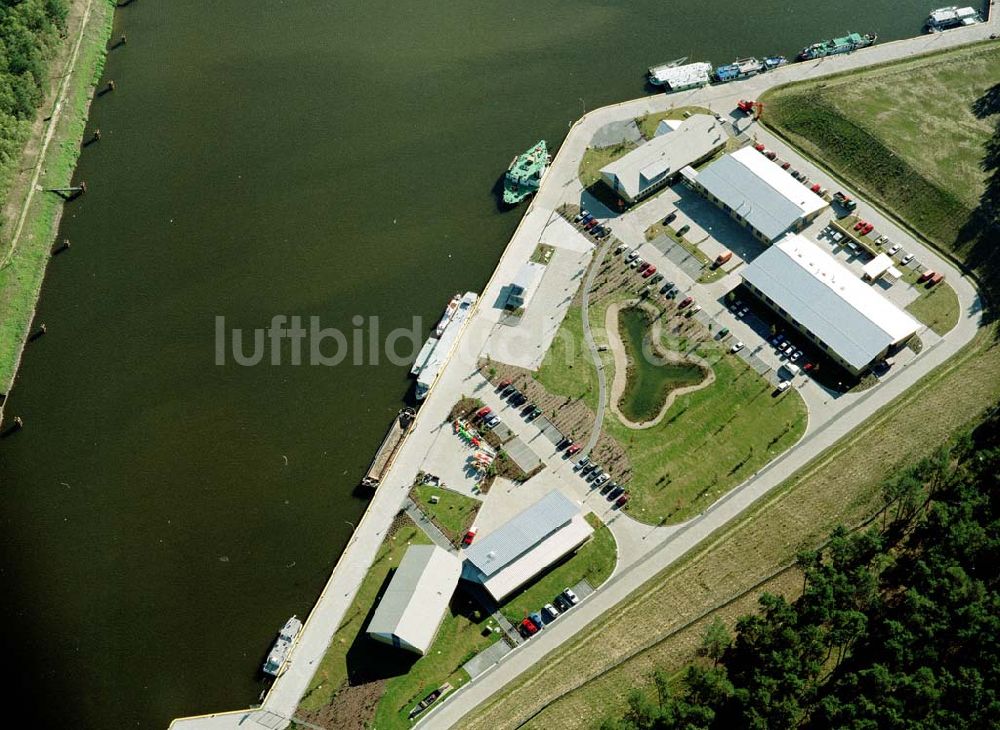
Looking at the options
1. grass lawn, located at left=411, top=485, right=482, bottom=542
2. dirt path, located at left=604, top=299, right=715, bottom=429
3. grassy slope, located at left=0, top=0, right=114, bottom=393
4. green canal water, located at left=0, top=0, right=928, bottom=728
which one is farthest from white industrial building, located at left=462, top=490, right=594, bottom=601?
grassy slope, located at left=0, top=0, right=114, bottom=393

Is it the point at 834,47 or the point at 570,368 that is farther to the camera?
the point at 834,47

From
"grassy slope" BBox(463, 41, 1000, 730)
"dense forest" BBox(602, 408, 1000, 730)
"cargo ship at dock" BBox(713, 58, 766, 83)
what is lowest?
"dense forest" BBox(602, 408, 1000, 730)

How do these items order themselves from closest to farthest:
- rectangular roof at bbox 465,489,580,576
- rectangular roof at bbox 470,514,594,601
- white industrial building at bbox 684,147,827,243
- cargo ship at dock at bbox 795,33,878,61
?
1. rectangular roof at bbox 470,514,594,601
2. rectangular roof at bbox 465,489,580,576
3. white industrial building at bbox 684,147,827,243
4. cargo ship at dock at bbox 795,33,878,61

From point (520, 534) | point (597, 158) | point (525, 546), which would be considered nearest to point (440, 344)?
point (520, 534)

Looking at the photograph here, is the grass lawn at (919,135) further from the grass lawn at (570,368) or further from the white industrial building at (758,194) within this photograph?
the grass lawn at (570,368)

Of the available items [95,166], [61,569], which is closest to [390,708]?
[61,569]

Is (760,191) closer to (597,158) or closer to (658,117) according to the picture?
(658,117)

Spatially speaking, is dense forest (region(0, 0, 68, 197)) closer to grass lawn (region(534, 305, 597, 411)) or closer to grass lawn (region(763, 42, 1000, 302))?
grass lawn (region(534, 305, 597, 411))
